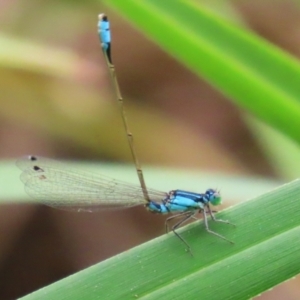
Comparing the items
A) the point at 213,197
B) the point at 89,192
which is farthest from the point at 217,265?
the point at 89,192

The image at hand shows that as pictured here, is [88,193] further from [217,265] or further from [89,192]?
[217,265]

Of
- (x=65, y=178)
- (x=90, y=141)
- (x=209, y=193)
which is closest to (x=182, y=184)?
(x=209, y=193)

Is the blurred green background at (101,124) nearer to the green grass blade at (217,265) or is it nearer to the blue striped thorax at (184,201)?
the blue striped thorax at (184,201)

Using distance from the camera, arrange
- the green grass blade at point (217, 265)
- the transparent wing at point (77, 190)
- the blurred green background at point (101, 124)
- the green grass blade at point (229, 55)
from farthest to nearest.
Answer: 1. the blurred green background at point (101, 124)
2. the transparent wing at point (77, 190)
3. the green grass blade at point (229, 55)
4. the green grass blade at point (217, 265)

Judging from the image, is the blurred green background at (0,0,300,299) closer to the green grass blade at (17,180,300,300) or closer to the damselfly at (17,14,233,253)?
the damselfly at (17,14,233,253)

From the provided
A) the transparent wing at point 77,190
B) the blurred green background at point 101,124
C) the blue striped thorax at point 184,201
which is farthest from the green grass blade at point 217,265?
the blurred green background at point 101,124

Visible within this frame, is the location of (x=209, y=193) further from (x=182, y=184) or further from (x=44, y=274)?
(x=44, y=274)

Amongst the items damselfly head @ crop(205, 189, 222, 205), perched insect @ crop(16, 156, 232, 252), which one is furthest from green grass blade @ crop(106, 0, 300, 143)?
perched insect @ crop(16, 156, 232, 252)
